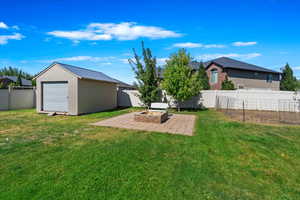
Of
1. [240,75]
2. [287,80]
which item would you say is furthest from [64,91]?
[287,80]

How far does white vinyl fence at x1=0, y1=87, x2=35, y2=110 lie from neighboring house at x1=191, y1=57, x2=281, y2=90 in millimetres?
19626

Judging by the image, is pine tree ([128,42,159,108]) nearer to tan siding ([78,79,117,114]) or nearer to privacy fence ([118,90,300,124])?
privacy fence ([118,90,300,124])

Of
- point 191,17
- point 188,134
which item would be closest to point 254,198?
point 188,134

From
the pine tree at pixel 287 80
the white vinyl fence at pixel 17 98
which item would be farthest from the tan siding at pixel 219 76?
the white vinyl fence at pixel 17 98

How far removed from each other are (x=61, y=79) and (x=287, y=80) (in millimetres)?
33918

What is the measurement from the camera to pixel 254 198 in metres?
2.49

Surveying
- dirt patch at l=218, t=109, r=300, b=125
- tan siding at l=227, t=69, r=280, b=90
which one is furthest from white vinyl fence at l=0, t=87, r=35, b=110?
tan siding at l=227, t=69, r=280, b=90

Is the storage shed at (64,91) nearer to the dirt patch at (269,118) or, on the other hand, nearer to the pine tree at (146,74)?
the pine tree at (146,74)

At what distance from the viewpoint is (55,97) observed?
38.2 ft

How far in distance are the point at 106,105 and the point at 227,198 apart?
13.3 metres

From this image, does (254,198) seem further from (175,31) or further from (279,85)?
(279,85)

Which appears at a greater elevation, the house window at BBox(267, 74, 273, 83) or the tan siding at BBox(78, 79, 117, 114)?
the house window at BBox(267, 74, 273, 83)

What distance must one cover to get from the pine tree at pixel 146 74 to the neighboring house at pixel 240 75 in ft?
→ 31.5

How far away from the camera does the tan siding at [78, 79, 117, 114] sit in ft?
37.4
